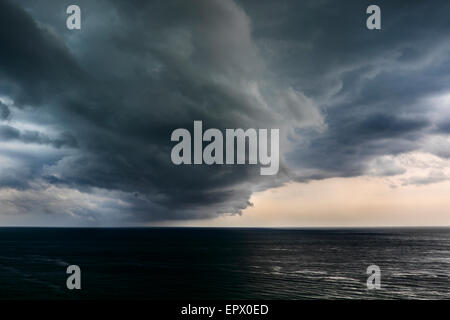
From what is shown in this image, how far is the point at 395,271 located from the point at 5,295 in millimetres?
87970

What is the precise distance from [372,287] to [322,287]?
9.31m

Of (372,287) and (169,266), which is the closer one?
(372,287)

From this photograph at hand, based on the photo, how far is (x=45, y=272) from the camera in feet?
263

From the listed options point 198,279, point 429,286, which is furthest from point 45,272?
point 429,286

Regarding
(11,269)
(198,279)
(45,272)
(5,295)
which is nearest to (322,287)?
(198,279)

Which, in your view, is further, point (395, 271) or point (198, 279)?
point (395, 271)

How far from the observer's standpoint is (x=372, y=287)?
61594 mm
